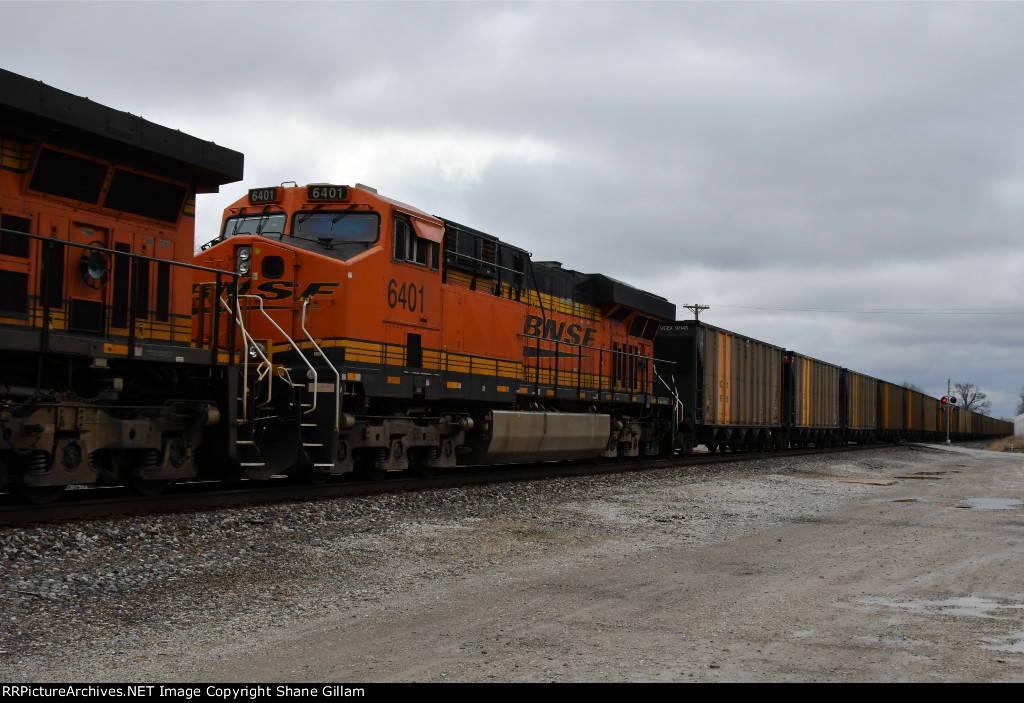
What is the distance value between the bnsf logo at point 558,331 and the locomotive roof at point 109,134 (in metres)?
7.06

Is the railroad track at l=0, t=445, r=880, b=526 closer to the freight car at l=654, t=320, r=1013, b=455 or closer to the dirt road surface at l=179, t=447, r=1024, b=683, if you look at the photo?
the dirt road surface at l=179, t=447, r=1024, b=683

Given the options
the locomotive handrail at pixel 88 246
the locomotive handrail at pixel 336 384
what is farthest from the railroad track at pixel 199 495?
the locomotive handrail at pixel 88 246

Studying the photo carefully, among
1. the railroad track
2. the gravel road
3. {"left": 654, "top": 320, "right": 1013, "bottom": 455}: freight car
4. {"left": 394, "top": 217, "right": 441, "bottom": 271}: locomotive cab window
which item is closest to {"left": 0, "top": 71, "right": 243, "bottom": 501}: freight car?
the railroad track

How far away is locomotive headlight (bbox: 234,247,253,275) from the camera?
11484 mm

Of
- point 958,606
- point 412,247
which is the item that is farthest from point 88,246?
point 958,606

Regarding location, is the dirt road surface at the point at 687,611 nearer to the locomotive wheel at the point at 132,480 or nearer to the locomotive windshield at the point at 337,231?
the locomotive wheel at the point at 132,480

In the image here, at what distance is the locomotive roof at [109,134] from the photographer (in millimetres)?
7812

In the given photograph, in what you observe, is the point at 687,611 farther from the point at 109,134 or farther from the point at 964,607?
the point at 109,134

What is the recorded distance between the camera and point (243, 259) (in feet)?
37.8

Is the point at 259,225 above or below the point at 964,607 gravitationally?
above

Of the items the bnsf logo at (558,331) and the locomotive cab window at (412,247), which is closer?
the locomotive cab window at (412,247)

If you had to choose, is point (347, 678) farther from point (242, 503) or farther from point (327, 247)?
point (327, 247)

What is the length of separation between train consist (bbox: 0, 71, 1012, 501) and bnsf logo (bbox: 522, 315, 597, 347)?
60mm

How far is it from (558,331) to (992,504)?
782 centimetres
